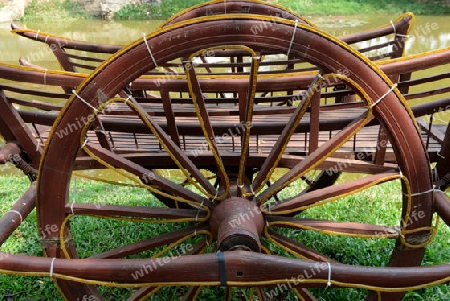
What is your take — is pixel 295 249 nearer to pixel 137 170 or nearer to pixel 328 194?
pixel 328 194

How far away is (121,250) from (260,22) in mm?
1248

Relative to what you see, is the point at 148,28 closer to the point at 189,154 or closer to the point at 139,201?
the point at 139,201

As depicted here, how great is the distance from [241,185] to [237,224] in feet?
0.66

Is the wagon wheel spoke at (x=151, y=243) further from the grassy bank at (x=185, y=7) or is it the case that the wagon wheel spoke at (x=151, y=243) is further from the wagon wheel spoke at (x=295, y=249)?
the grassy bank at (x=185, y=7)

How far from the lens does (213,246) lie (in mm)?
2480

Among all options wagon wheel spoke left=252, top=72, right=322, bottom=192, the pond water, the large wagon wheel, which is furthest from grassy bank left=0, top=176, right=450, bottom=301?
the pond water

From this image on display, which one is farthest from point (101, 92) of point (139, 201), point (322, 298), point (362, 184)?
point (139, 201)

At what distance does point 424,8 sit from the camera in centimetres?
1461

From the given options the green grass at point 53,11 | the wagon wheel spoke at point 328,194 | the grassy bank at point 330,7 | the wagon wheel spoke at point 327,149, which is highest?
the green grass at point 53,11

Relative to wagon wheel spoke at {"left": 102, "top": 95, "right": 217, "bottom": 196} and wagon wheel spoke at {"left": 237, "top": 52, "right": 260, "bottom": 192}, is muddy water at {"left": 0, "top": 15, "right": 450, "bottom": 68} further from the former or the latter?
wagon wheel spoke at {"left": 237, "top": 52, "right": 260, "bottom": 192}

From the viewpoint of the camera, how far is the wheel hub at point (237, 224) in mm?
1715

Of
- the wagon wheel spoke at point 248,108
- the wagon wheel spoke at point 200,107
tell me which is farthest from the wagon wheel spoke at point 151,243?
the wagon wheel spoke at point 248,108

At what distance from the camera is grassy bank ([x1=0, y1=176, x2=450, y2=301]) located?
97.0 inches

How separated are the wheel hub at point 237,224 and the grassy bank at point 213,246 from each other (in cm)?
78
